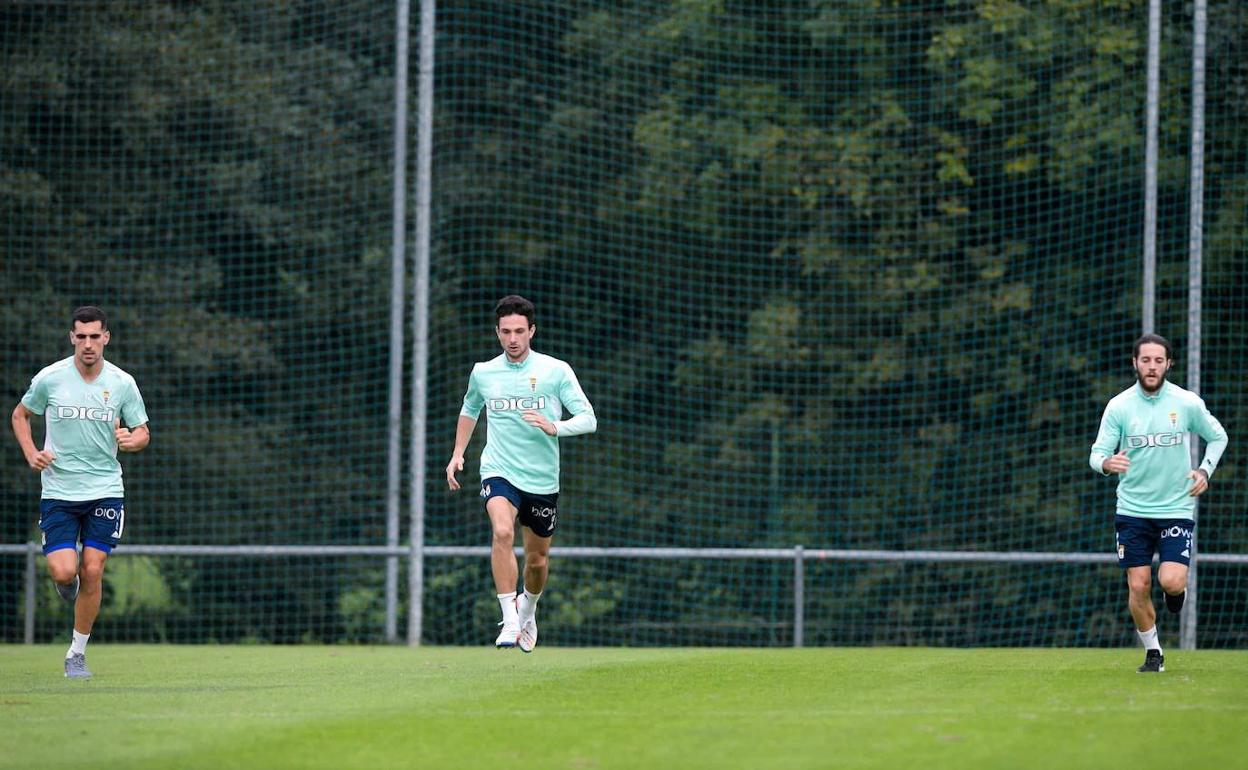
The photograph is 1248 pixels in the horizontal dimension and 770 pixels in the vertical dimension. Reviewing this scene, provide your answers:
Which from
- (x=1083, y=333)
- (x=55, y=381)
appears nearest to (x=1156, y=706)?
(x=55, y=381)

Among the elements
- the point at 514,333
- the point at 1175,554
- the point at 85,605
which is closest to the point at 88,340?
the point at 85,605

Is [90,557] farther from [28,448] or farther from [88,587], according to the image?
[28,448]

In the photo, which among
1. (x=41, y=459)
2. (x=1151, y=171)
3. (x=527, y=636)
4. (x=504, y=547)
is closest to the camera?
(x=41, y=459)

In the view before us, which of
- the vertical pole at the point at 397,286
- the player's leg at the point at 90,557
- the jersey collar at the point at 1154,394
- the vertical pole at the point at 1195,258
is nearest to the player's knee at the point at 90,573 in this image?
the player's leg at the point at 90,557

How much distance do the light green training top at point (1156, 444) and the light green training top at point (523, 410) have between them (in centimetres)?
313

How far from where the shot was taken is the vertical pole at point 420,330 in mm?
15703

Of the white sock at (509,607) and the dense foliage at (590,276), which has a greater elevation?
the dense foliage at (590,276)

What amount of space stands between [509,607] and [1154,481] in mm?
3847

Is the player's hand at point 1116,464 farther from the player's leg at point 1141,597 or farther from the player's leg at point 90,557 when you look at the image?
the player's leg at point 90,557

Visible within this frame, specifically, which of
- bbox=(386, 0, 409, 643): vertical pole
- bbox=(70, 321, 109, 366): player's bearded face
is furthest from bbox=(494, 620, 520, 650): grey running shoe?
bbox=(386, 0, 409, 643): vertical pole

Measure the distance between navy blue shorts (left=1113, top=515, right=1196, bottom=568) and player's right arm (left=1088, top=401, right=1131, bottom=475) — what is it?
0.38 m

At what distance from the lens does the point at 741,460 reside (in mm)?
19953

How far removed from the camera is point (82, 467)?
35.3 ft

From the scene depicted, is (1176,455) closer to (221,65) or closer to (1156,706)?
(1156,706)
